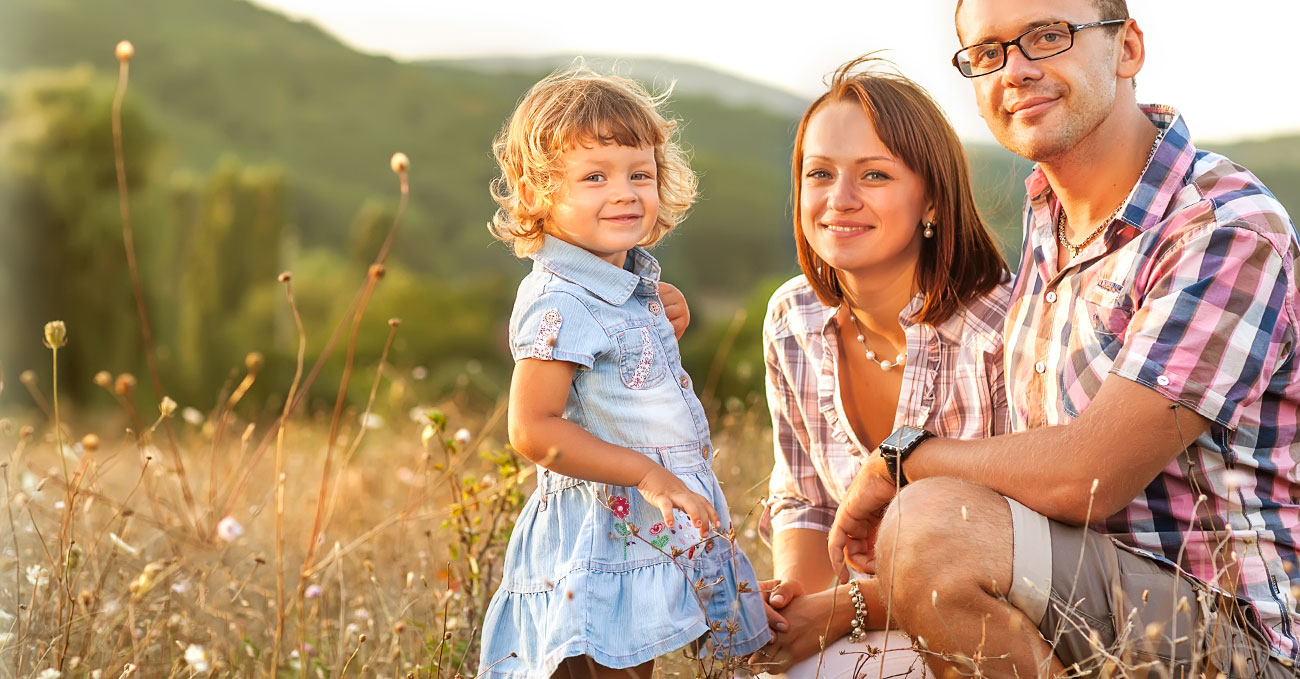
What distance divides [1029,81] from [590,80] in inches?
41.0

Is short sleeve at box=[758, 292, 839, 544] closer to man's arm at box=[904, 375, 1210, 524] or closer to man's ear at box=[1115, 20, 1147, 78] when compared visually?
man's arm at box=[904, 375, 1210, 524]

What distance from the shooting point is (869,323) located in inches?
122

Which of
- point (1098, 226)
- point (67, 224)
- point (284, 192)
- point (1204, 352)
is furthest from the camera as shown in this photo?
point (284, 192)

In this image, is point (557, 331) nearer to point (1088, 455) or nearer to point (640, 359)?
point (640, 359)

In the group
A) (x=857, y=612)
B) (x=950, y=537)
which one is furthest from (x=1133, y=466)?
(x=857, y=612)

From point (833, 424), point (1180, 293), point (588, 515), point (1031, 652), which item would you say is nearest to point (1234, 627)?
point (1031, 652)

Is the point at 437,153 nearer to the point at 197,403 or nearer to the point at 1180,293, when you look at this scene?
the point at 197,403

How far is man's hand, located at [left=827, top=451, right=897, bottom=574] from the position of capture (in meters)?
2.49

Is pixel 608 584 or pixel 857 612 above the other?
pixel 608 584

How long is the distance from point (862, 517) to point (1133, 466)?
62cm

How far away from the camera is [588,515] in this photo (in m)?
2.32

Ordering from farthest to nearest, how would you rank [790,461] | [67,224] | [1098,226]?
1. [67,224]
2. [790,461]
3. [1098,226]

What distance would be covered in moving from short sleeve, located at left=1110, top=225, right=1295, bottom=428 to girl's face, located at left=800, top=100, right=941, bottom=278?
2.55ft

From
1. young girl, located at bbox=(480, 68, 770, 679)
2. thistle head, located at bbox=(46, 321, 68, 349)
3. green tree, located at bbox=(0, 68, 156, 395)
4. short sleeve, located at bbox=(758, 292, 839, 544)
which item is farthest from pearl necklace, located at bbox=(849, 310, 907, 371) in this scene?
green tree, located at bbox=(0, 68, 156, 395)
